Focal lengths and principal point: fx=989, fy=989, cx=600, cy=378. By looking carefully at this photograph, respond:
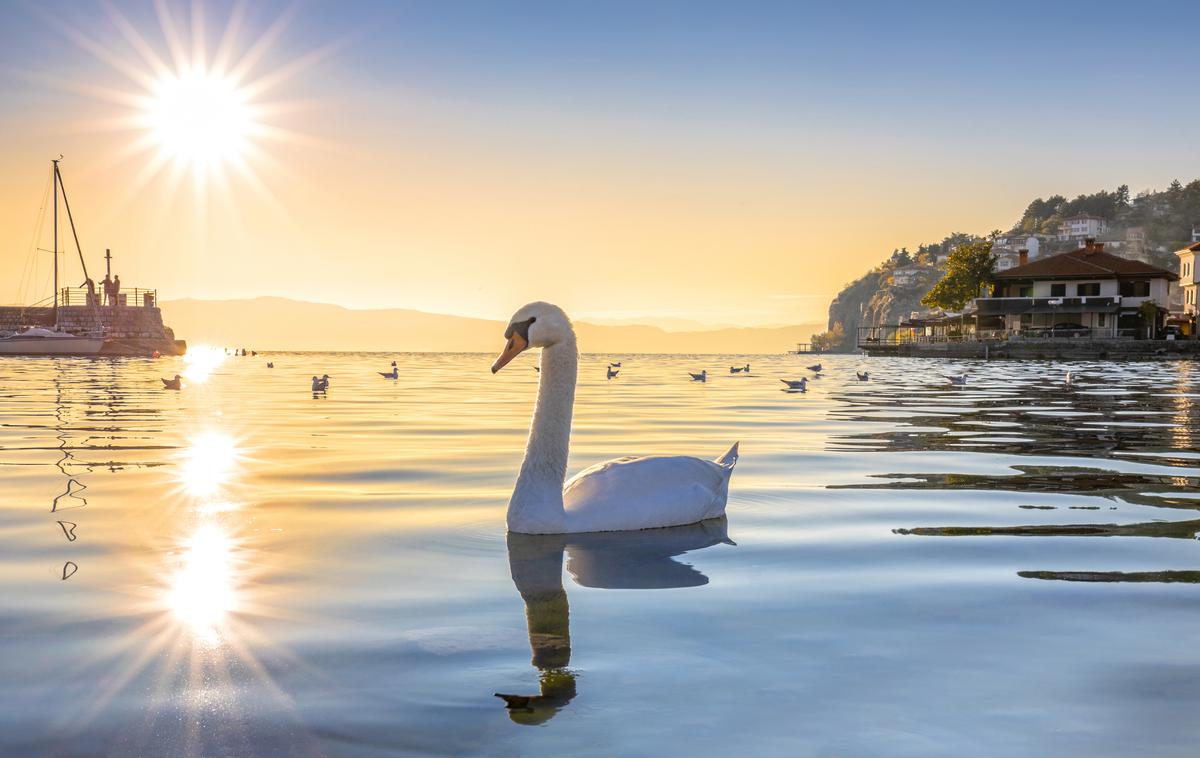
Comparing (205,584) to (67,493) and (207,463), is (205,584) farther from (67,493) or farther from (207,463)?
(207,463)

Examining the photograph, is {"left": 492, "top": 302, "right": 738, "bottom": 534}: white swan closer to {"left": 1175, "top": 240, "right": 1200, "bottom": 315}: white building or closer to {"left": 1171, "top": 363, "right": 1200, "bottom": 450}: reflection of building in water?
{"left": 1171, "top": 363, "right": 1200, "bottom": 450}: reflection of building in water

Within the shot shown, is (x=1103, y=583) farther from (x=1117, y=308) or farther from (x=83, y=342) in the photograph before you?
(x=83, y=342)

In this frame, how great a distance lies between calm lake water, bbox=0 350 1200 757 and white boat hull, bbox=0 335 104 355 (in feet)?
320

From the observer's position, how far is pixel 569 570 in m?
5.70

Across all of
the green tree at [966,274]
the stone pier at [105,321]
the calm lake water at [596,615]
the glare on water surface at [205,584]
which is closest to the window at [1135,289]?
the green tree at [966,274]

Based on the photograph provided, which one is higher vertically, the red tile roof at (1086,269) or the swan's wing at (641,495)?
the red tile roof at (1086,269)

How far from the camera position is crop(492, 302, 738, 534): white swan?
21.7 feet

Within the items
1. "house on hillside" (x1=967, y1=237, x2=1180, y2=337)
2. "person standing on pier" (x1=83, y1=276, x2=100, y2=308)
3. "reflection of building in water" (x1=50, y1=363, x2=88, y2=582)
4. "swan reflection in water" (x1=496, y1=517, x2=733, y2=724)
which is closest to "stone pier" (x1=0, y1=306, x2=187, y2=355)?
"person standing on pier" (x1=83, y1=276, x2=100, y2=308)

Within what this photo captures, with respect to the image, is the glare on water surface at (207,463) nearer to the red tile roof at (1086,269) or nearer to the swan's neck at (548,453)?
the swan's neck at (548,453)

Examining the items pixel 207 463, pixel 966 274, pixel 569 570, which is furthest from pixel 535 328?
pixel 966 274

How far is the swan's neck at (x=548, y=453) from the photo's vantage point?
21.5ft

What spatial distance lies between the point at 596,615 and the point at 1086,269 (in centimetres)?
9411

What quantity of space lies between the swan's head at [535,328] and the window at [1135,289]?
308 ft

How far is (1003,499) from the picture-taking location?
845 centimetres
